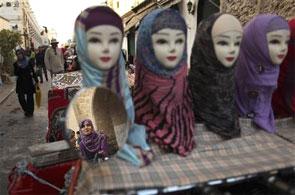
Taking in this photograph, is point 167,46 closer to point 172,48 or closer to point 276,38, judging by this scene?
point 172,48

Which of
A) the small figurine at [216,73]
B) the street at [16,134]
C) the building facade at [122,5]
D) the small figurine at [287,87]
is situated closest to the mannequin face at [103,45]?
the small figurine at [216,73]

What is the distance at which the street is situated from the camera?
6863 mm

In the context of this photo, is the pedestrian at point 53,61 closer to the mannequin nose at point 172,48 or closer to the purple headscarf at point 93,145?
the purple headscarf at point 93,145

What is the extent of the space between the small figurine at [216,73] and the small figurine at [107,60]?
0.57 meters

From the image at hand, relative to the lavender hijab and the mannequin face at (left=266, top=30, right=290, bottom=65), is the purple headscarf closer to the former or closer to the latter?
the lavender hijab

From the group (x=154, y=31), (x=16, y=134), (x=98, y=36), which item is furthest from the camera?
(x=16, y=134)

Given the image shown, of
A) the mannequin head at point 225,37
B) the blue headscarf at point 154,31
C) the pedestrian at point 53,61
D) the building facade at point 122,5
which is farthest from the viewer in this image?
the building facade at point 122,5

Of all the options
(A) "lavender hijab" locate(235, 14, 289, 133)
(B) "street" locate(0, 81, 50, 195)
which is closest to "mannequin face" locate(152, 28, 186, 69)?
(A) "lavender hijab" locate(235, 14, 289, 133)

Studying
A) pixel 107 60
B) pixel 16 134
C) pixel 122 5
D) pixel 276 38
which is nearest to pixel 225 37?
pixel 276 38

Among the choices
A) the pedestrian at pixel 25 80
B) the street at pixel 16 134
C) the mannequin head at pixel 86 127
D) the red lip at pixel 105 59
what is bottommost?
the street at pixel 16 134

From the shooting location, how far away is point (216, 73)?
10.7ft

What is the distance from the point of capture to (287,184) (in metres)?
3.10

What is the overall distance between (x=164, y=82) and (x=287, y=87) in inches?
59.3

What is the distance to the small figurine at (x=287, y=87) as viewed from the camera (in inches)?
156
